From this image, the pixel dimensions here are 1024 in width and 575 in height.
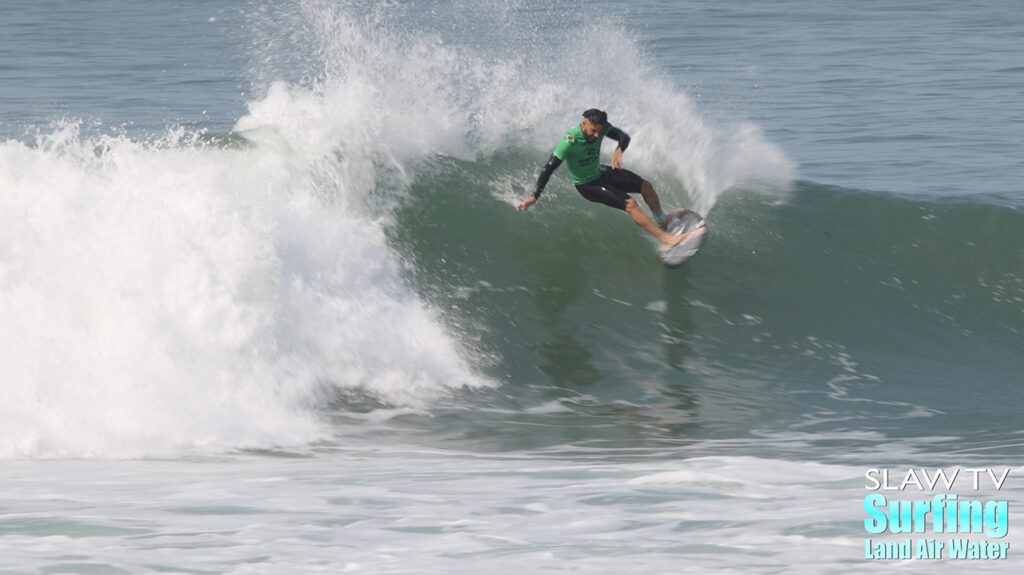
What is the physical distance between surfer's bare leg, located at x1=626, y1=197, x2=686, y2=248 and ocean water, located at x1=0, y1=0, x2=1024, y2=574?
400mm

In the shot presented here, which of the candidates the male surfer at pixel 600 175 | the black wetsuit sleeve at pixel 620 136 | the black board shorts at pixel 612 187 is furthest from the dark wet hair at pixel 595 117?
the black board shorts at pixel 612 187

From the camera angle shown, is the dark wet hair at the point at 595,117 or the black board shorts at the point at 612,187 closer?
the dark wet hair at the point at 595,117

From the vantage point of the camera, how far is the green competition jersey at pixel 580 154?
10281 millimetres

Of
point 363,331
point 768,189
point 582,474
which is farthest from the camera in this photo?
point 768,189

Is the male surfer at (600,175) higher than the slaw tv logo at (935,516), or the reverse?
the male surfer at (600,175)

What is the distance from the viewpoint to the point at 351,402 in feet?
27.7

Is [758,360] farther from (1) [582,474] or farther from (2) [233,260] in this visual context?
(2) [233,260]

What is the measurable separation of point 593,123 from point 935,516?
516 centimetres

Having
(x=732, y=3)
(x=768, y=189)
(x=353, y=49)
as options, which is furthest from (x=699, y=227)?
(x=732, y=3)

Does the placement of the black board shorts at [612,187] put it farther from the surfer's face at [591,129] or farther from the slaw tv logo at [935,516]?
the slaw tv logo at [935,516]

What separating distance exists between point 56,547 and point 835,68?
22.9m

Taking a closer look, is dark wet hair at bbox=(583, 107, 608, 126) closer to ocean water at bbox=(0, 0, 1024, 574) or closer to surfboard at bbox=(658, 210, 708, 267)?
surfboard at bbox=(658, 210, 708, 267)

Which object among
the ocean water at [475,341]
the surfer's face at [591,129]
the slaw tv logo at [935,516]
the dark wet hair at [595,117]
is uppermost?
the dark wet hair at [595,117]

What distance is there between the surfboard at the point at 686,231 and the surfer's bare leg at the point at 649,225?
4cm
